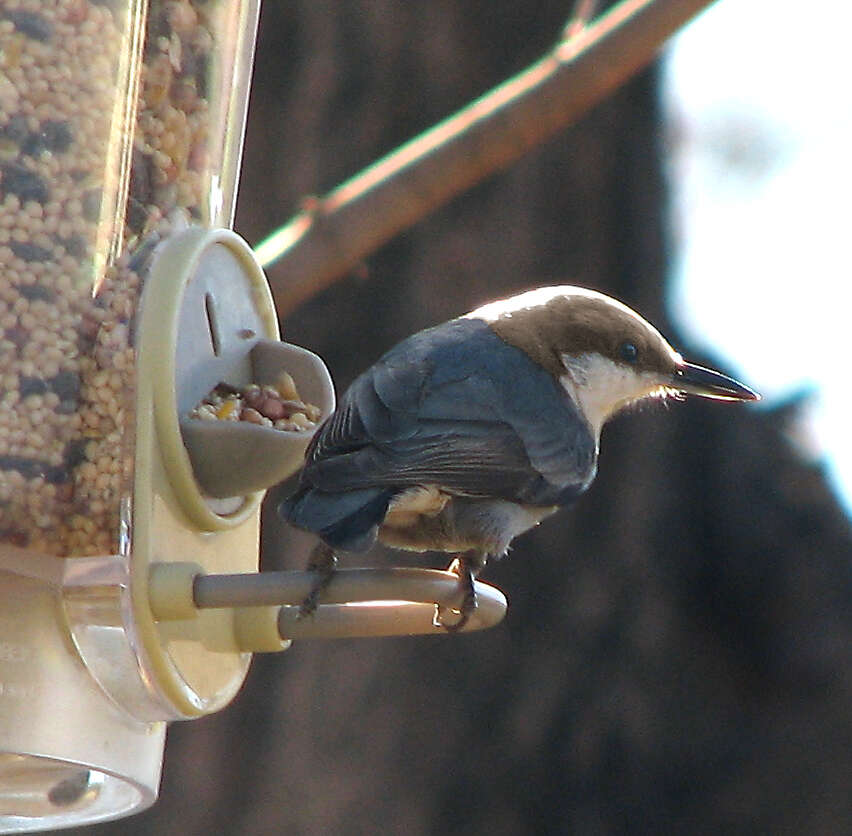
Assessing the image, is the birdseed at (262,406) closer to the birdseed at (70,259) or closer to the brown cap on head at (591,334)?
the birdseed at (70,259)

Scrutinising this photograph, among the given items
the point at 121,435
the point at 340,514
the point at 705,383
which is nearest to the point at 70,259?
the point at 121,435

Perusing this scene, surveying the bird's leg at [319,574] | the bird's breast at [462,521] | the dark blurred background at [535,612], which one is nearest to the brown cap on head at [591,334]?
the bird's breast at [462,521]

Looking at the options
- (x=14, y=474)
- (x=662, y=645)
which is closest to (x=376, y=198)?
(x=14, y=474)

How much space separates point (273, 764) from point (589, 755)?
80 centimetres

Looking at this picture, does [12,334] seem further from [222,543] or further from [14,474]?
[222,543]

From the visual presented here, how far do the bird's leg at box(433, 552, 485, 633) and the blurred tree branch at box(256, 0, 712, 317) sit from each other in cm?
73

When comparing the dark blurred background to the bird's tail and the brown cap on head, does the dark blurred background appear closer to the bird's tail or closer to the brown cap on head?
the brown cap on head

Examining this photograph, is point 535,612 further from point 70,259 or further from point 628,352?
point 70,259

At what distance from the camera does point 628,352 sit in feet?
10.9

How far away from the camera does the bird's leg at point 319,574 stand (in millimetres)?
2354

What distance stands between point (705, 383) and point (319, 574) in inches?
45.3

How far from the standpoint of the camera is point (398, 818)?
4.31 meters

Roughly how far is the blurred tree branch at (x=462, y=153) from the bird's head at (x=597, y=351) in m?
0.28

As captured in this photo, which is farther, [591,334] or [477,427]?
[591,334]
